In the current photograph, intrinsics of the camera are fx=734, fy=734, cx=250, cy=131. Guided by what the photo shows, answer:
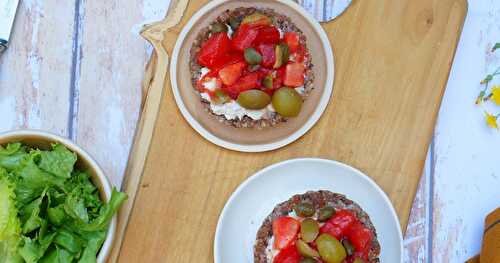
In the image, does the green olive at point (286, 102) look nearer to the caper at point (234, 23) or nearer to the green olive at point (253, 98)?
the green olive at point (253, 98)

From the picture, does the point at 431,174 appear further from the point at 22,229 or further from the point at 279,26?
the point at 22,229

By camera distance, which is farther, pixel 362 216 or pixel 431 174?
pixel 431 174

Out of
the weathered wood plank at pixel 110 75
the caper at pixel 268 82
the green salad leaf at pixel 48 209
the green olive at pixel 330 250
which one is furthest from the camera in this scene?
the weathered wood plank at pixel 110 75

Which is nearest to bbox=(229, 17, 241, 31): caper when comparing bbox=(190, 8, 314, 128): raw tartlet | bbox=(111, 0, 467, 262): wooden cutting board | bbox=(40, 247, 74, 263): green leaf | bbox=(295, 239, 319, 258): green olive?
bbox=(190, 8, 314, 128): raw tartlet

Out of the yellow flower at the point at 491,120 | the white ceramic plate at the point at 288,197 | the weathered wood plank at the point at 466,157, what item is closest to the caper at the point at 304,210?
the white ceramic plate at the point at 288,197

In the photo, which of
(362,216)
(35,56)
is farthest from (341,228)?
(35,56)

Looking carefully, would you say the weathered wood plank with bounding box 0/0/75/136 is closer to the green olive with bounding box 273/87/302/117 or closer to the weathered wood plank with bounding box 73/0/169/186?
the weathered wood plank with bounding box 73/0/169/186

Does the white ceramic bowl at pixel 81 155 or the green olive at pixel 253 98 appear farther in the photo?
the green olive at pixel 253 98
